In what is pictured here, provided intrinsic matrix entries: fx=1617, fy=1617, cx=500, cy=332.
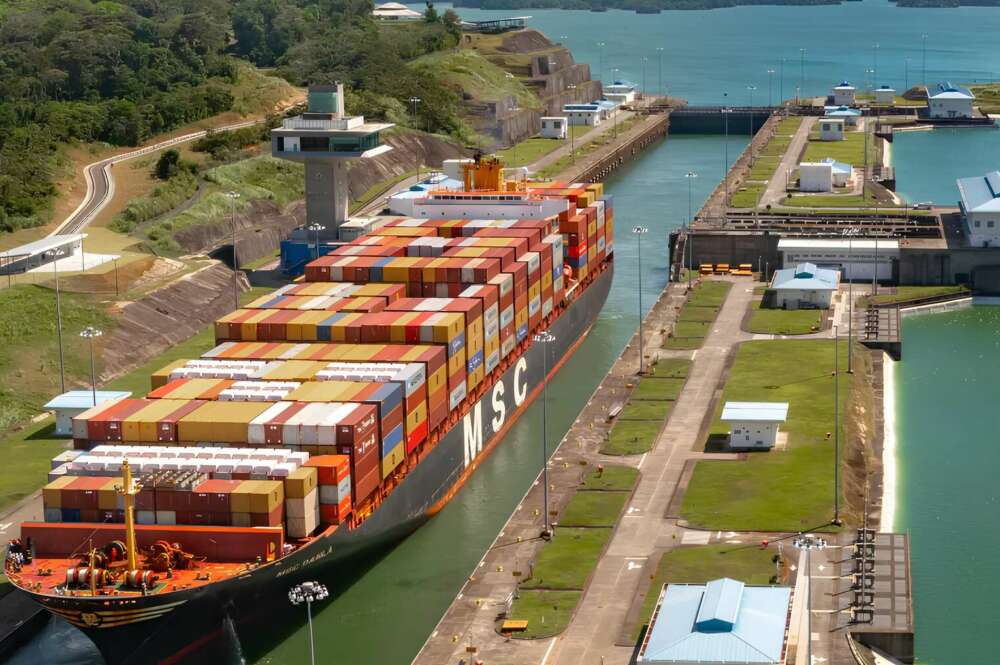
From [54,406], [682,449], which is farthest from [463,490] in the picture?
[54,406]

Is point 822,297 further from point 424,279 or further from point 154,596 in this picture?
point 154,596

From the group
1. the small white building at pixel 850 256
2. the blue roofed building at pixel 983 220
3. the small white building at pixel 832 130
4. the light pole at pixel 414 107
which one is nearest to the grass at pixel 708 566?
the small white building at pixel 850 256

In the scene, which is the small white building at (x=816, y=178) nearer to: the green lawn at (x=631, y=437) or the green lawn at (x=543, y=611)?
the green lawn at (x=631, y=437)

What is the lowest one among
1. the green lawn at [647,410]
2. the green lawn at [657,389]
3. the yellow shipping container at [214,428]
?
the green lawn at [647,410]

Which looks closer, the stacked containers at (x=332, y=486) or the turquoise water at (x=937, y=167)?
the stacked containers at (x=332, y=486)

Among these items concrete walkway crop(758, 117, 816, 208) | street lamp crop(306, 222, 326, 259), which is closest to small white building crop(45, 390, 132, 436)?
street lamp crop(306, 222, 326, 259)

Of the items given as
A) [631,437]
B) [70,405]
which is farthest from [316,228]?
[631,437]

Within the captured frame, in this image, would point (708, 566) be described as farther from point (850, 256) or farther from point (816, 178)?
point (816, 178)
